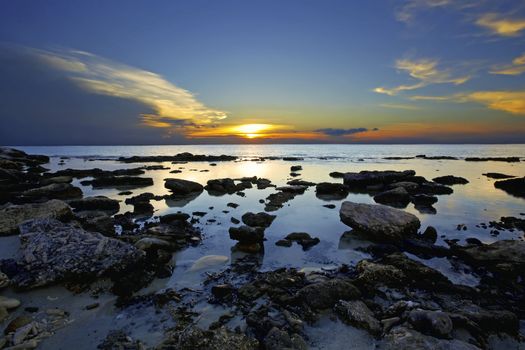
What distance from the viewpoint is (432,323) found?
484 centimetres

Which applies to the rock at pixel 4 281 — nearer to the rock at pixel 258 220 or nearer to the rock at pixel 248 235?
the rock at pixel 248 235

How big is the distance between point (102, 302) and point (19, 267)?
2.62 meters

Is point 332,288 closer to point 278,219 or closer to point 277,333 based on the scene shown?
point 277,333

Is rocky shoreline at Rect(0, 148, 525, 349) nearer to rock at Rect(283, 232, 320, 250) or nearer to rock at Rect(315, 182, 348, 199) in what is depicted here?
rock at Rect(283, 232, 320, 250)

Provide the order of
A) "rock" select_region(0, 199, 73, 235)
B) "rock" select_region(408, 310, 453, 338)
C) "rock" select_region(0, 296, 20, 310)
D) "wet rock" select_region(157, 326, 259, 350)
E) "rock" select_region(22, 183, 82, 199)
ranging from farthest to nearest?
"rock" select_region(22, 183, 82, 199) → "rock" select_region(0, 199, 73, 235) → "rock" select_region(0, 296, 20, 310) → "rock" select_region(408, 310, 453, 338) → "wet rock" select_region(157, 326, 259, 350)

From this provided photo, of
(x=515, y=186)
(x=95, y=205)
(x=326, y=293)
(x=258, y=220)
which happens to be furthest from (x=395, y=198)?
(x=95, y=205)

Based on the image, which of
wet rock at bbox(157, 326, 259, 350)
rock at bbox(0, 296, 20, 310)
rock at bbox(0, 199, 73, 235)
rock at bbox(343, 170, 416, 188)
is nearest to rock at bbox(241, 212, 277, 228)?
wet rock at bbox(157, 326, 259, 350)

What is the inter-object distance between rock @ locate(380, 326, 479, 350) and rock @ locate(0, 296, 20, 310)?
7017 millimetres

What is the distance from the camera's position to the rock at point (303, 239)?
9.54m

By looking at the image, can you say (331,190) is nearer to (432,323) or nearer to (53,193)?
(432,323)

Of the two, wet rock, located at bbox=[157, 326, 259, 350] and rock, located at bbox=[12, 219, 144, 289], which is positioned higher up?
rock, located at bbox=[12, 219, 144, 289]

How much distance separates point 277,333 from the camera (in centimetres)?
474

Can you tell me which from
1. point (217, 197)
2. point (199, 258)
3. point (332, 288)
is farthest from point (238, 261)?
point (217, 197)

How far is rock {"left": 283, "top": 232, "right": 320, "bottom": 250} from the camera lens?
954 cm
